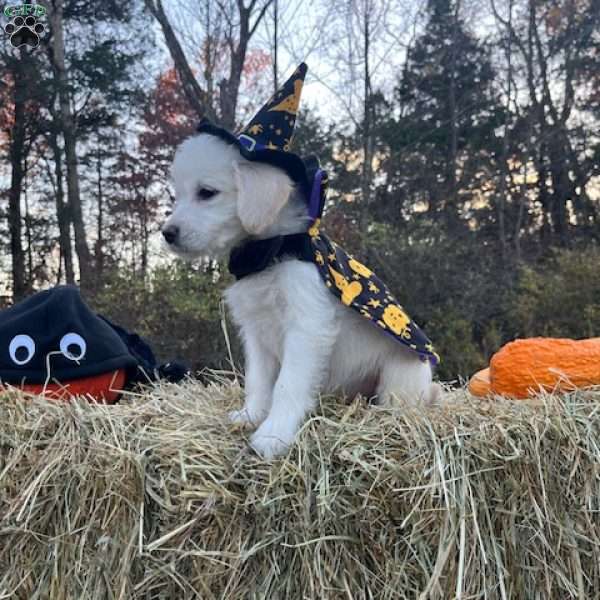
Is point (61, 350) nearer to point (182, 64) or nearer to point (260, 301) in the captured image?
point (260, 301)

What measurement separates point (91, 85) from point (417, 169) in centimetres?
671

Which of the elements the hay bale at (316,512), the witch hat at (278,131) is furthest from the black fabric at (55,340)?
the witch hat at (278,131)

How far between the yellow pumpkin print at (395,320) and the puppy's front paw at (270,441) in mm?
568

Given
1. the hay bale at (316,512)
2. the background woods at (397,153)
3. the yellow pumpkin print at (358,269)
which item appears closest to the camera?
the hay bale at (316,512)

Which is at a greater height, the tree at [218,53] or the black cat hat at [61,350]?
the tree at [218,53]

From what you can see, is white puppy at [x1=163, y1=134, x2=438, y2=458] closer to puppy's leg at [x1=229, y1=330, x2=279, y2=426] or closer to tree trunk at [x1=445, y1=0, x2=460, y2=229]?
puppy's leg at [x1=229, y1=330, x2=279, y2=426]

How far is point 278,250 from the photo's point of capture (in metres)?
2.03

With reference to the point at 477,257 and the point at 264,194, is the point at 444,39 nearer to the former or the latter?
the point at 477,257

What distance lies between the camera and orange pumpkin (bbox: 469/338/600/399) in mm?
2133

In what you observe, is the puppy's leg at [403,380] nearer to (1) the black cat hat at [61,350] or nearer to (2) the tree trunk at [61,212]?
(1) the black cat hat at [61,350]

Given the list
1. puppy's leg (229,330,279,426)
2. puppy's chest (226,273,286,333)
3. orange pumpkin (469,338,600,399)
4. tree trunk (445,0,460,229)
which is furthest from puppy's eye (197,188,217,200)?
tree trunk (445,0,460,229)

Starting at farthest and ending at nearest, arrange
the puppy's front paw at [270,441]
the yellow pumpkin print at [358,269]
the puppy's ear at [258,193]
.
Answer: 1. the yellow pumpkin print at [358,269]
2. the puppy's ear at [258,193]
3. the puppy's front paw at [270,441]

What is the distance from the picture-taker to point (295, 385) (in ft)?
6.23

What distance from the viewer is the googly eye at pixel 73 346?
92.5 inches
